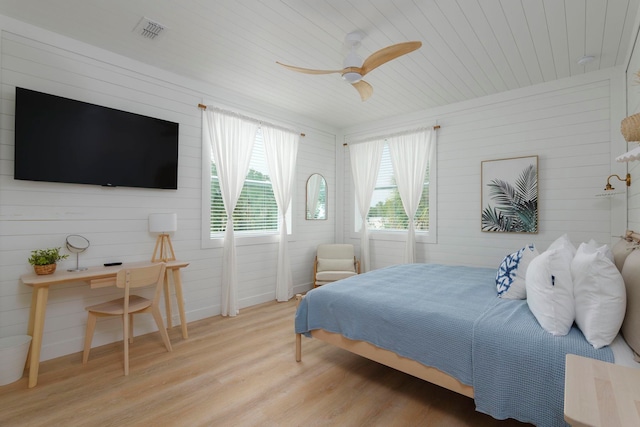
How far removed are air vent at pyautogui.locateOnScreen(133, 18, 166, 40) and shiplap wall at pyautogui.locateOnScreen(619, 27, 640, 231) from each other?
3.91m

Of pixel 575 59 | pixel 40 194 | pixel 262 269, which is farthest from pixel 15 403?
pixel 575 59

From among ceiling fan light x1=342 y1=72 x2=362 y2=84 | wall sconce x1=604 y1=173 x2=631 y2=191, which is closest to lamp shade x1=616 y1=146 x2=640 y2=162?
wall sconce x1=604 y1=173 x2=631 y2=191

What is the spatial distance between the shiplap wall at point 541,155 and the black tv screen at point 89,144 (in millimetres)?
3502

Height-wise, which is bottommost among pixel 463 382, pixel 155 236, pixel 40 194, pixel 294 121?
pixel 463 382

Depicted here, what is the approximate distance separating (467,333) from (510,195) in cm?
277

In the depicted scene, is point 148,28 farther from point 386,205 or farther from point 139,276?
point 386,205

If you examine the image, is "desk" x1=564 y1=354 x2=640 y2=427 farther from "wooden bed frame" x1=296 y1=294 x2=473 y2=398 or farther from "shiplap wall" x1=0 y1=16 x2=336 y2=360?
"shiplap wall" x1=0 y1=16 x2=336 y2=360

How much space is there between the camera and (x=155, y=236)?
3506mm

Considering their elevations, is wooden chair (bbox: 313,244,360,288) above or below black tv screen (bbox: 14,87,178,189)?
below

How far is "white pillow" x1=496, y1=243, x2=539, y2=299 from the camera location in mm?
2320

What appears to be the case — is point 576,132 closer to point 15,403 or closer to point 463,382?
point 463,382

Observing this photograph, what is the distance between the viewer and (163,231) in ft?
11.3

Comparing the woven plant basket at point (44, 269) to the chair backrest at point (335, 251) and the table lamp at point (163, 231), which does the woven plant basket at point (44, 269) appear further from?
the chair backrest at point (335, 251)

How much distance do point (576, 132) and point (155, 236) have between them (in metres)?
4.91
